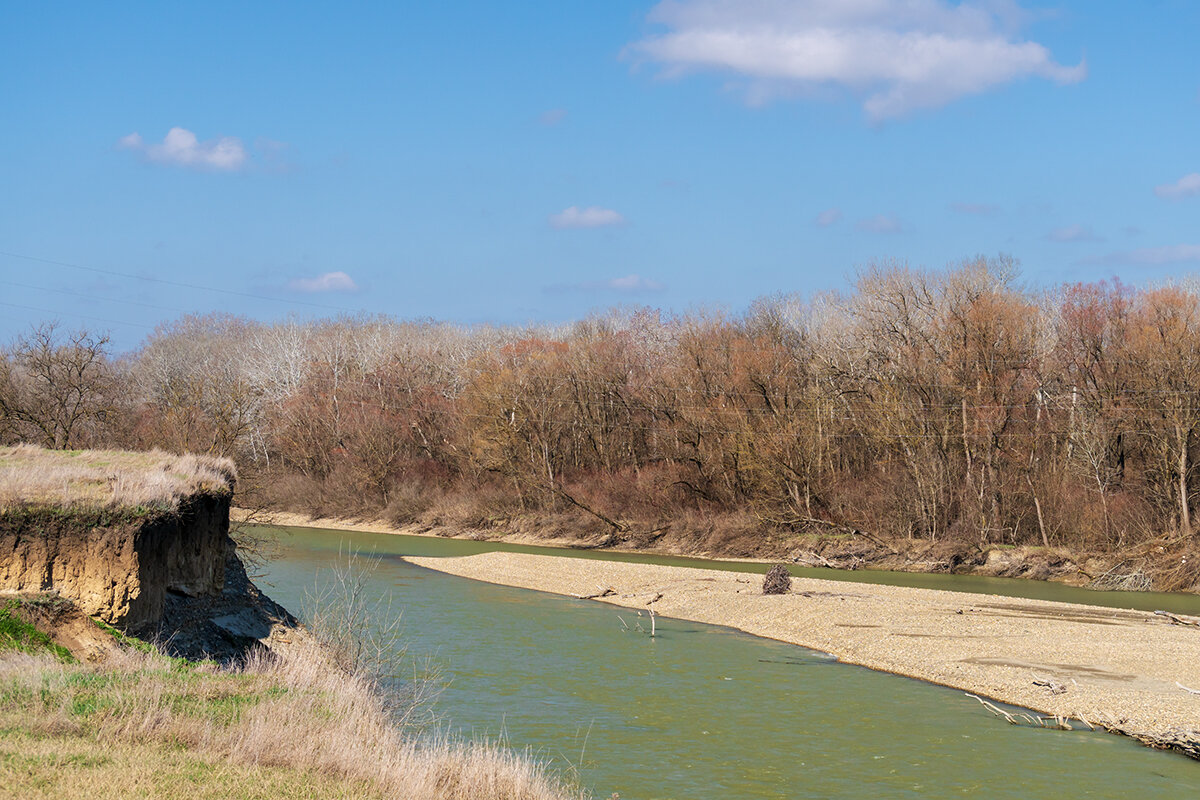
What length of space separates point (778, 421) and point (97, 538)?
46.5 m

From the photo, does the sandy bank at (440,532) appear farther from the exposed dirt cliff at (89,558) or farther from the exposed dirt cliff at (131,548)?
the exposed dirt cliff at (89,558)

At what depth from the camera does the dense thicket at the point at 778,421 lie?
4725 centimetres

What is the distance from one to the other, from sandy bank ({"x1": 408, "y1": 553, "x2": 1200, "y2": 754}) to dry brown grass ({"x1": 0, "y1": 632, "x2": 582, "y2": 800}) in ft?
46.9

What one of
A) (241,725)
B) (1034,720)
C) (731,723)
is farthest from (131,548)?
(1034,720)

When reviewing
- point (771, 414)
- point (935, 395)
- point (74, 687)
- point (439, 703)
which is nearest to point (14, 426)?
point (439, 703)

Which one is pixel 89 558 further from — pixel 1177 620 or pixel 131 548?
pixel 1177 620

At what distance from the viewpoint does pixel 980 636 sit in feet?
96.8

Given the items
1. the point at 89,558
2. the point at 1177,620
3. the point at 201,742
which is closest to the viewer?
the point at 201,742

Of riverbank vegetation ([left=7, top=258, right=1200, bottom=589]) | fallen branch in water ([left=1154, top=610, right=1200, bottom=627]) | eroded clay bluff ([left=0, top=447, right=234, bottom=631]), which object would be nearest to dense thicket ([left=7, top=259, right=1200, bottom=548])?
riverbank vegetation ([left=7, top=258, right=1200, bottom=589])

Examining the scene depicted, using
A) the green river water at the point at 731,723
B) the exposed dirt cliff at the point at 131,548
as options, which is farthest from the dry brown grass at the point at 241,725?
the green river water at the point at 731,723

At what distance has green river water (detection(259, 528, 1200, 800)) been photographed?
17125 mm

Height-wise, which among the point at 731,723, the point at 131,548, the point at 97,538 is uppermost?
the point at 97,538

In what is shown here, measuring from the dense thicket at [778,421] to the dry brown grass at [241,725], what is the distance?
23.8 metres

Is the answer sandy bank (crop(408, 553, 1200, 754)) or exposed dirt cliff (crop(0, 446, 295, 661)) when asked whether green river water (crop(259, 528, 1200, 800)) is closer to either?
sandy bank (crop(408, 553, 1200, 754))
